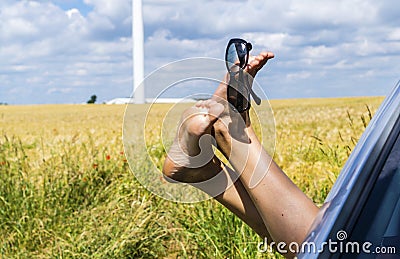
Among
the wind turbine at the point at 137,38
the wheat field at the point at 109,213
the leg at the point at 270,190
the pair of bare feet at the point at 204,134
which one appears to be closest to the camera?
the leg at the point at 270,190

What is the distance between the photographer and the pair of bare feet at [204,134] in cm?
162

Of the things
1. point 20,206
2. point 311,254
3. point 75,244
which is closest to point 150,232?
point 75,244

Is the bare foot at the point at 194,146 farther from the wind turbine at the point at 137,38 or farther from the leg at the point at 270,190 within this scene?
the wind turbine at the point at 137,38

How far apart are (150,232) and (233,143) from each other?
83.9 inches

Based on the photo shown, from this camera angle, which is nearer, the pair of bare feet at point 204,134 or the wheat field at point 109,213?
the pair of bare feet at point 204,134

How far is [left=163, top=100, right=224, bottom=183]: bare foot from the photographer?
1633 mm

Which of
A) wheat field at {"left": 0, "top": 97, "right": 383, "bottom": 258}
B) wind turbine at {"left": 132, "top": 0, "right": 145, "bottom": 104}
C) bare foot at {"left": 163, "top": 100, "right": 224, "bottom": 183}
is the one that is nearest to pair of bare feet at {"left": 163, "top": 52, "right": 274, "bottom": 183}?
bare foot at {"left": 163, "top": 100, "right": 224, "bottom": 183}

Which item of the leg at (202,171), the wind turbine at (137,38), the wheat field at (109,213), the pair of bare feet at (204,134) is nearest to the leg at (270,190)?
the pair of bare feet at (204,134)

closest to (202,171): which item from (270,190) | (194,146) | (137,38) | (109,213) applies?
(194,146)

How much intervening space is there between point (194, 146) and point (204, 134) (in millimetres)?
84

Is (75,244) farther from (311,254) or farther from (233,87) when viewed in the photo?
(311,254)

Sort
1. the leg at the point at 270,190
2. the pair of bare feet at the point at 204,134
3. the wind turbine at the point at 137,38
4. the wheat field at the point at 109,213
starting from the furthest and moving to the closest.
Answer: the wind turbine at the point at 137,38 < the wheat field at the point at 109,213 < the pair of bare feet at the point at 204,134 < the leg at the point at 270,190

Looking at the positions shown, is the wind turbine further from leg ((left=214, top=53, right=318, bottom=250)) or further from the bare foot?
leg ((left=214, top=53, right=318, bottom=250))

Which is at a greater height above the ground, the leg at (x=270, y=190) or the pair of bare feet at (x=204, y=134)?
the pair of bare feet at (x=204, y=134)
